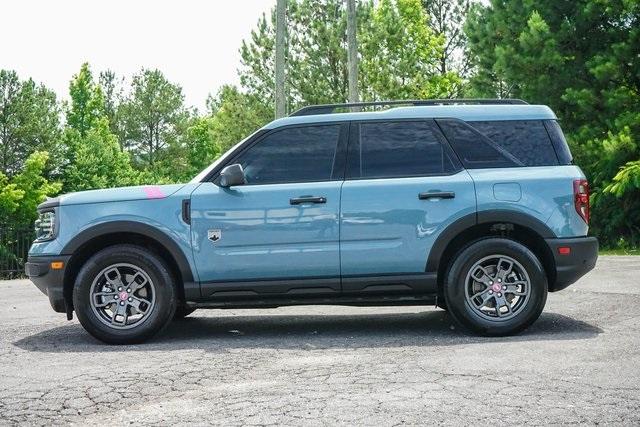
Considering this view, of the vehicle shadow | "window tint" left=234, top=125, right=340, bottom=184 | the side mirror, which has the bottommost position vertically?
the vehicle shadow

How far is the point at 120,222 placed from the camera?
7395 millimetres

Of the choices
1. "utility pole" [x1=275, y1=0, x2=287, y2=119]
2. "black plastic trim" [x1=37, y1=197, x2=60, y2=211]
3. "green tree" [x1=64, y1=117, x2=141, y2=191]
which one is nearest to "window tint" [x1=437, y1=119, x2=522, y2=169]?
"black plastic trim" [x1=37, y1=197, x2=60, y2=211]

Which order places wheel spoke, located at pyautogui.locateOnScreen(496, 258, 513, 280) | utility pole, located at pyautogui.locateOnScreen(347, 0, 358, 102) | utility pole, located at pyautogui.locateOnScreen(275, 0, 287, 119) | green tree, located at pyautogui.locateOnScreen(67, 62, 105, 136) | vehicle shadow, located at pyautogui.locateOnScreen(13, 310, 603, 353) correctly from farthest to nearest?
green tree, located at pyautogui.locateOnScreen(67, 62, 105, 136), utility pole, located at pyautogui.locateOnScreen(347, 0, 358, 102), utility pole, located at pyautogui.locateOnScreen(275, 0, 287, 119), wheel spoke, located at pyautogui.locateOnScreen(496, 258, 513, 280), vehicle shadow, located at pyautogui.locateOnScreen(13, 310, 603, 353)

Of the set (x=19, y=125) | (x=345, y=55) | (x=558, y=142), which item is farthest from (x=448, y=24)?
(x=558, y=142)

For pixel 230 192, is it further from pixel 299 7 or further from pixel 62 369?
pixel 299 7

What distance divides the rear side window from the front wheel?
2.57 feet

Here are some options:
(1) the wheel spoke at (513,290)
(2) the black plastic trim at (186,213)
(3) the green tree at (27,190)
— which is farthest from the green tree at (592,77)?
(3) the green tree at (27,190)

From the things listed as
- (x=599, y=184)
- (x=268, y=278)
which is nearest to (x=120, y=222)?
(x=268, y=278)

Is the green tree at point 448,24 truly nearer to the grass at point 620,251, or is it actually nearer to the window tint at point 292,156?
the grass at point 620,251

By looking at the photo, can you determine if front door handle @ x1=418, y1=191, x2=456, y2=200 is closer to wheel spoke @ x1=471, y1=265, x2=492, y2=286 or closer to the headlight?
wheel spoke @ x1=471, y1=265, x2=492, y2=286

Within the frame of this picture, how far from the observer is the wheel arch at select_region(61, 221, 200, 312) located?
739 centimetres

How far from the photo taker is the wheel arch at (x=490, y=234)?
7.36 m

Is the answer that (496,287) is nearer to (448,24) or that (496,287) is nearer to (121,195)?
(121,195)

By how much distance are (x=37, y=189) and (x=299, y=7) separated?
47.6 feet
